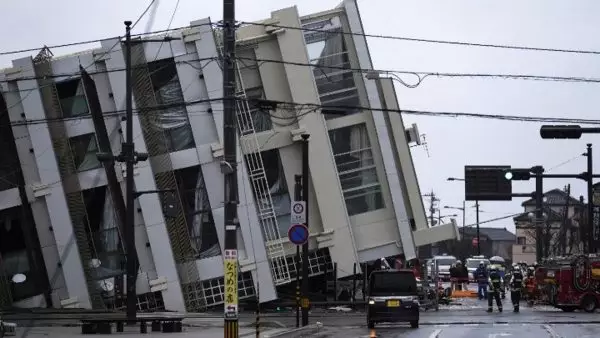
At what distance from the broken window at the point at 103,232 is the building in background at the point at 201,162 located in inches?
2.4

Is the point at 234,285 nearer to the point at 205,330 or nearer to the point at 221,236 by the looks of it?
the point at 205,330

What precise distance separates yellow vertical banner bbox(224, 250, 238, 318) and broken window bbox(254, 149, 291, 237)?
72.5ft

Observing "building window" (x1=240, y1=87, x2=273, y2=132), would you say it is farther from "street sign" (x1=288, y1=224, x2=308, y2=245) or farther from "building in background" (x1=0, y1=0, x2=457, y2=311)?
"street sign" (x1=288, y1=224, x2=308, y2=245)

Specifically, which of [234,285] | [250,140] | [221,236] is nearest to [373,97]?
[250,140]

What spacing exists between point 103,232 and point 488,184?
16121 millimetres

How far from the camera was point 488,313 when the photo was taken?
119 feet

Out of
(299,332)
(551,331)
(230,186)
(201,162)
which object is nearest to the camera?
(230,186)

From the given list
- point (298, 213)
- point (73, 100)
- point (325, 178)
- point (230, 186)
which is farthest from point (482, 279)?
point (230, 186)

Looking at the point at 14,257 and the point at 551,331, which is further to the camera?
the point at 14,257

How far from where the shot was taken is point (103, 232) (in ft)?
131

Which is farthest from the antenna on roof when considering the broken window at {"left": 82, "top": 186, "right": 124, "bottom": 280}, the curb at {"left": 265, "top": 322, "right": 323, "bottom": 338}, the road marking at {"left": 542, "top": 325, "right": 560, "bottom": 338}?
the road marking at {"left": 542, "top": 325, "right": 560, "bottom": 338}

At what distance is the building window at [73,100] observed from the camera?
Result: 3878 centimetres

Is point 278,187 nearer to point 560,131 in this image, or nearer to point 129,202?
point 129,202

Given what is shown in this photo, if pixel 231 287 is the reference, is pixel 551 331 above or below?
below
